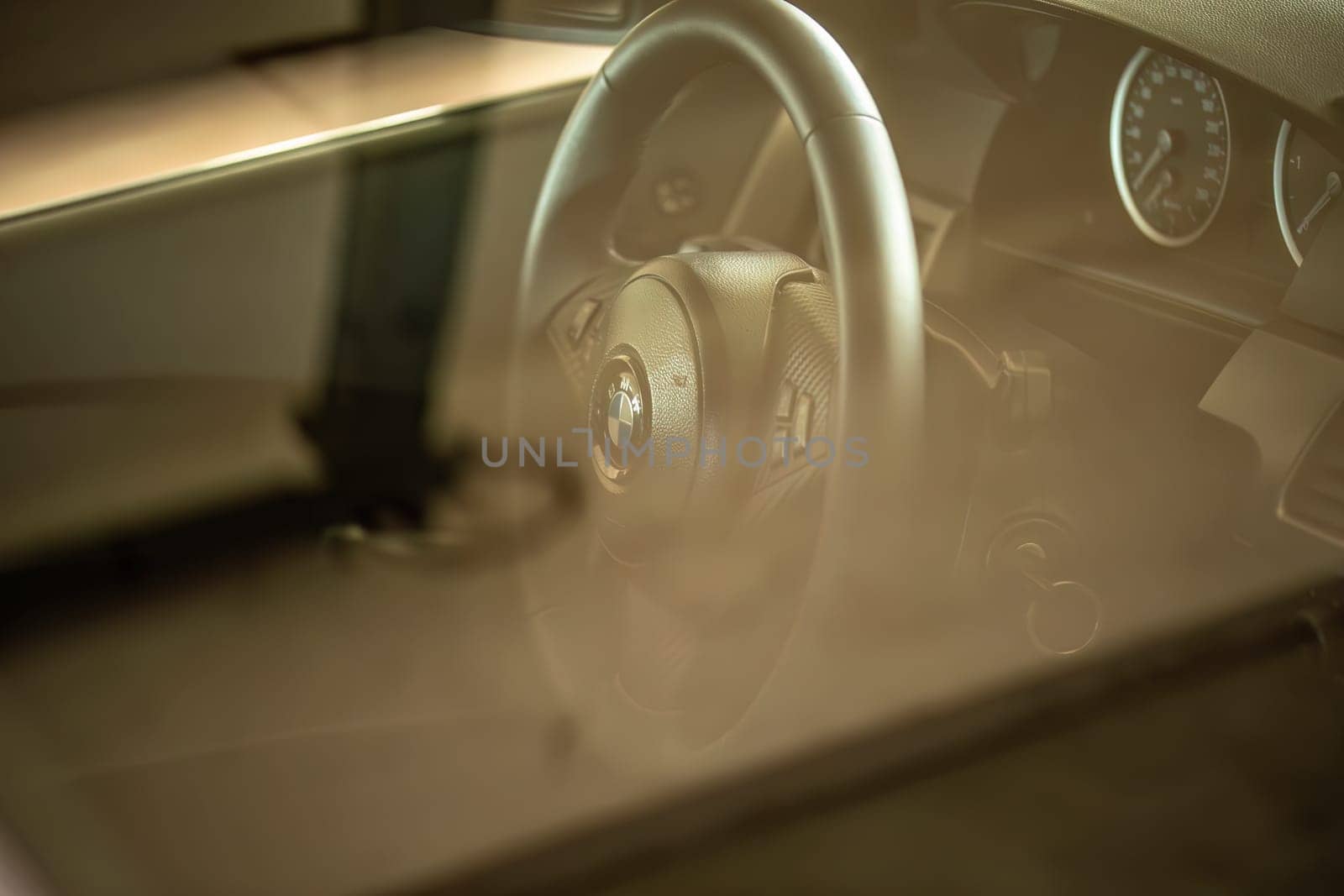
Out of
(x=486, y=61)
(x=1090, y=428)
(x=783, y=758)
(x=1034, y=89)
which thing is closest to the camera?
(x=783, y=758)

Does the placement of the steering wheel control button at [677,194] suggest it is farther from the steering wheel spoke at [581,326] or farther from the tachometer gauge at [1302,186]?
the tachometer gauge at [1302,186]

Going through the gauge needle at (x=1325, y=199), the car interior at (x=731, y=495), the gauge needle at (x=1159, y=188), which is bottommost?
the car interior at (x=731, y=495)

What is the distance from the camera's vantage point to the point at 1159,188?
36.7 inches

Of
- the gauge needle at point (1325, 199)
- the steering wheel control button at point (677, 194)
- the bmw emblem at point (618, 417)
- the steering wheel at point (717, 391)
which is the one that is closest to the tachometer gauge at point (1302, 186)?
the gauge needle at point (1325, 199)

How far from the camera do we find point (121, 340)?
107cm

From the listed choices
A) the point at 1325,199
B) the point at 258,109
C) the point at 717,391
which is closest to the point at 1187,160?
the point at 1325,199

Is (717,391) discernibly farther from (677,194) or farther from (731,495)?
(677,194)

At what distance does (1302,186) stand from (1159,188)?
12cm

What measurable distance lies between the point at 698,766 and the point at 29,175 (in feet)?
2.24

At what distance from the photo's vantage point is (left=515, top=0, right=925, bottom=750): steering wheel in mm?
609

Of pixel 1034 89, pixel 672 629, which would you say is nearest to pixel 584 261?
pixel 672 629

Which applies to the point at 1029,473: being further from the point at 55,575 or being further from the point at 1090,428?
the point at 55,575

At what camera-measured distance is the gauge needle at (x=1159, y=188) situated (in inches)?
36.4

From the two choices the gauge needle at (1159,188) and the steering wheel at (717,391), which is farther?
the gauge needle at (1159,188)
